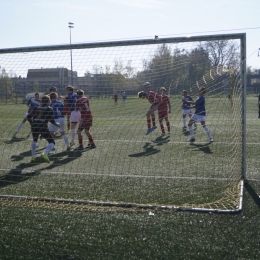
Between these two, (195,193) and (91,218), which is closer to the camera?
(91,218)

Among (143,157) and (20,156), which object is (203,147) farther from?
(20,156)

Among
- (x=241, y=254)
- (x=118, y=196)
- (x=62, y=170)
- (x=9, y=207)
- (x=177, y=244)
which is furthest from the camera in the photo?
(x=62, y=170)

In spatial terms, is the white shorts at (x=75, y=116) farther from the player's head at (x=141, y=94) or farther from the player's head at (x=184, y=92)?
the player's head at (x=184, y=92)

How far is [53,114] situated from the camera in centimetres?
950

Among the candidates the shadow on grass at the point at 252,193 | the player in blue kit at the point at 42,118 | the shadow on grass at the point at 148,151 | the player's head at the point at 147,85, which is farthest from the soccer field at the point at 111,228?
the shadow on grass at the point at 148,151

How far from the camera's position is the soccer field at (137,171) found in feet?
21.7

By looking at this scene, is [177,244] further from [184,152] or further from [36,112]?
[184,152]

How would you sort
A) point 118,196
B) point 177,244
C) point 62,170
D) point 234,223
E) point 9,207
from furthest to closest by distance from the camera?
point 62,170 → point 118,196 → point 9,207 → point 234,223 → point 177,244

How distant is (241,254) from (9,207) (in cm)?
361

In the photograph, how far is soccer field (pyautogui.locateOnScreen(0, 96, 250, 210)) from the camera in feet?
21.7

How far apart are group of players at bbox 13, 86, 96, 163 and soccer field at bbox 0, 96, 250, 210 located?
0.48m

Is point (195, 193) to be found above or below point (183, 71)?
below

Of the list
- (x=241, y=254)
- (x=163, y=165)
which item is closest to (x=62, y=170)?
(x=163, y=165)

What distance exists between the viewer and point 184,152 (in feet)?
35.7
